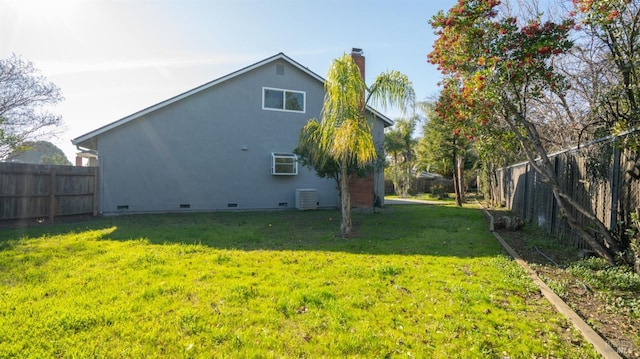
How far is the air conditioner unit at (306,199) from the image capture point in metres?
13.8

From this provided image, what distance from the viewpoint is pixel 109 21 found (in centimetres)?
834

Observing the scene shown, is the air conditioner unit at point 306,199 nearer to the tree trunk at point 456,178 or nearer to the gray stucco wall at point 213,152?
the gray stucco wall at point 213,152

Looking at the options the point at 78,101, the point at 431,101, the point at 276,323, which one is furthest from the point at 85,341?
the point at 431,101

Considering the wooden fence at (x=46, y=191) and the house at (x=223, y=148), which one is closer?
the wooden fence at (x=46, y=191)

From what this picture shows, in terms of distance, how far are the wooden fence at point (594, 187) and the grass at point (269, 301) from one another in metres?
1.73

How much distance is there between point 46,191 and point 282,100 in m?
8.80

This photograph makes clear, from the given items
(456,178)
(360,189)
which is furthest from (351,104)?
(456,178)

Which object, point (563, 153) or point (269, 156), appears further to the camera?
point (269, 156)

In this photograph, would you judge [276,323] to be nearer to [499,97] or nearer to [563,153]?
[499,97]

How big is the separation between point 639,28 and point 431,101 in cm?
1631

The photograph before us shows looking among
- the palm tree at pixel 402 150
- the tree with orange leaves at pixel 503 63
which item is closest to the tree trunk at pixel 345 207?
the tree with orange leaves at pixel 503 63

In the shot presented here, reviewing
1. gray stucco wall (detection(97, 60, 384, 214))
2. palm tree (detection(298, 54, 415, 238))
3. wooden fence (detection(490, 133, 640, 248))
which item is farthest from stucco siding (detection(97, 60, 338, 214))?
wooden fence (detection(490, 133, 640, 248))

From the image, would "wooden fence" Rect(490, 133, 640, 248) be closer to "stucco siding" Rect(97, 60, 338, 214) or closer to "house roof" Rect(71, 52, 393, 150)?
"house roof" Rect(71, 52, 393, 150)

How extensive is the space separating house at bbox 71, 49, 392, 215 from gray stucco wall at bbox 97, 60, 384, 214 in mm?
35
